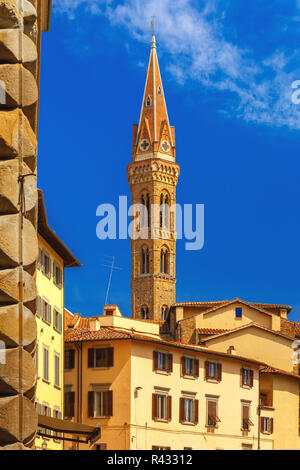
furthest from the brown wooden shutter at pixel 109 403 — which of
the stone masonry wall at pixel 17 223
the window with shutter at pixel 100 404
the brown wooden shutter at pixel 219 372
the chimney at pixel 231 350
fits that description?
the stone masonry wall at pixel 17 223

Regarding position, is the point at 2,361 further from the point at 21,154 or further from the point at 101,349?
the point at 101,349

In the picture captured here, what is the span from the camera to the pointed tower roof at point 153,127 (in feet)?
447

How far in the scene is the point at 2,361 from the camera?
407 centimetres

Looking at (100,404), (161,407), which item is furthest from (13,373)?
(161,407)

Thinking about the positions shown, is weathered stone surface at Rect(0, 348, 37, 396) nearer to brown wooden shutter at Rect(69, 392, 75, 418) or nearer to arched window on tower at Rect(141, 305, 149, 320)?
brown wooden shutter at Rect(69, 392, 75, 418)

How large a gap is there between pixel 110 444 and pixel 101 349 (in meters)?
5.46

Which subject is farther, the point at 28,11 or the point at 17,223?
the point at 28,11

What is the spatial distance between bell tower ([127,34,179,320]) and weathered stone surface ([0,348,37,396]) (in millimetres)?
120949

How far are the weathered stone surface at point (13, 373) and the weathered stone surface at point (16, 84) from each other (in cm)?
113

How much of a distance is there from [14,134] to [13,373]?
1.07m

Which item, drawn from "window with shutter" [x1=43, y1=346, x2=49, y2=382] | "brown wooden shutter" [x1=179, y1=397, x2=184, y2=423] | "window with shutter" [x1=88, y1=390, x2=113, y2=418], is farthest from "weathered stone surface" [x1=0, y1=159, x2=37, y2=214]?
"brown wooden shutter" [x1=179, y1=397, x2=184, y2=423]

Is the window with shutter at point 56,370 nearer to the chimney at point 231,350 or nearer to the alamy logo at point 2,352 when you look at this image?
the chimney at point 231,350

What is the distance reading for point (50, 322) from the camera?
137 ft

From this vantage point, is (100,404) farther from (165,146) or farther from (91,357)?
(165,146)
